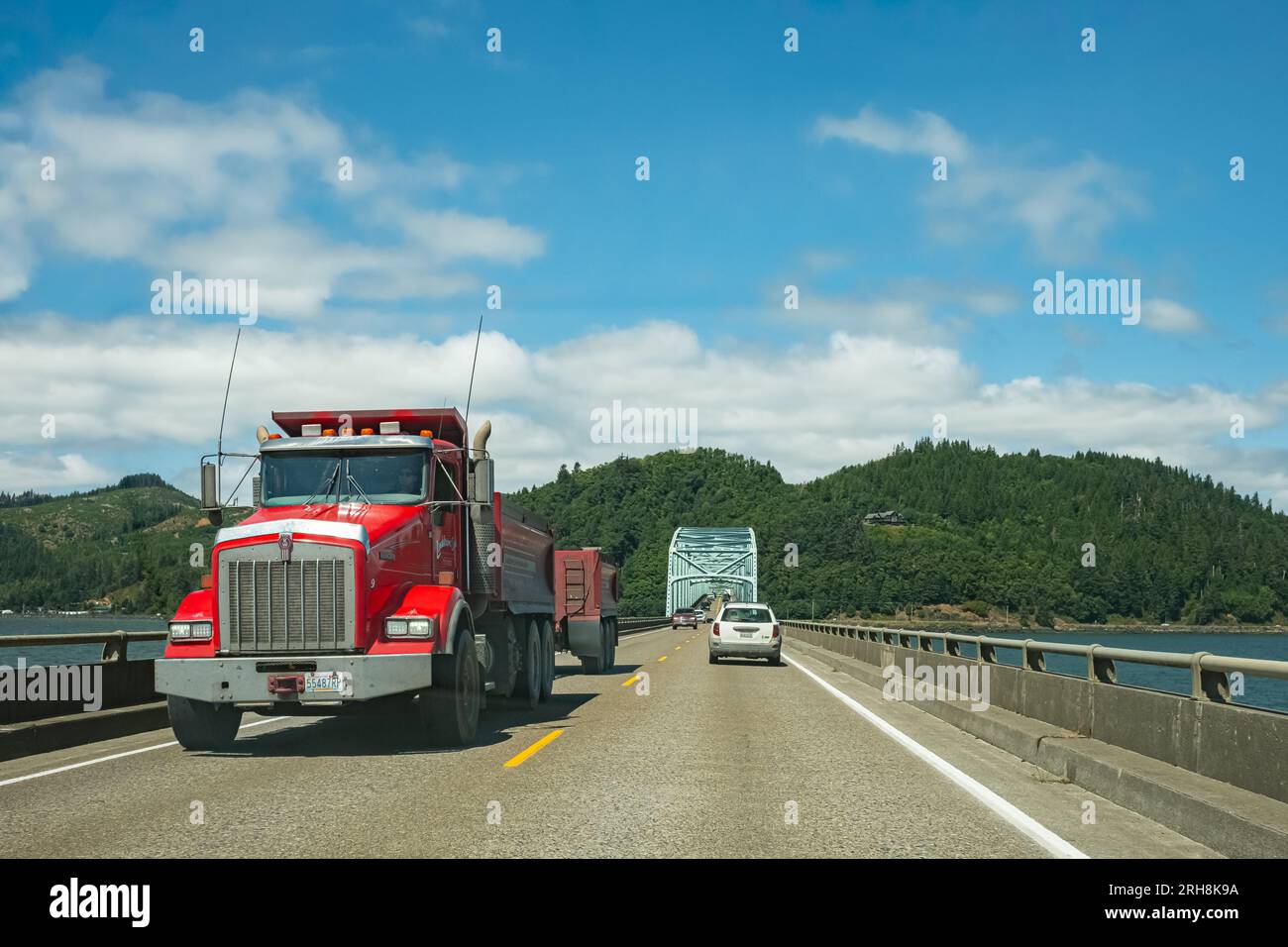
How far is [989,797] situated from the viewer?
9648mm

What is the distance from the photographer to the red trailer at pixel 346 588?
39.9 feet

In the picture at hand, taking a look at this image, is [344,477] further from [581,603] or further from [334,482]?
[581,603]

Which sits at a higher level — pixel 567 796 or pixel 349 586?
pixel 349 586

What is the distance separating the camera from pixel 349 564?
40.0 ft

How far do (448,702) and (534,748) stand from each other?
1.02 m

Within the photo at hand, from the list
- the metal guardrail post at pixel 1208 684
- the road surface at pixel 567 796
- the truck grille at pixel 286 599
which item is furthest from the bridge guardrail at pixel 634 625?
the metal guardrail post at pixel 1208 684

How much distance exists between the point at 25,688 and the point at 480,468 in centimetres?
524

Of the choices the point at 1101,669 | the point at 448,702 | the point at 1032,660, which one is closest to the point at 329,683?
the point at 448,702

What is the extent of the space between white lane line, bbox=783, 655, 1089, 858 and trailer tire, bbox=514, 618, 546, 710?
4739 millimetres

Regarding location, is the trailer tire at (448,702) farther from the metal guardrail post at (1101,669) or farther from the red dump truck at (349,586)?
the metal guardrail post at (1101,669)
